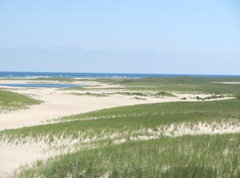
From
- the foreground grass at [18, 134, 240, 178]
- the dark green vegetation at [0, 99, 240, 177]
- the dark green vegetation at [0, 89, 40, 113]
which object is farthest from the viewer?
the dark green vegetation at [0, 89, 40, 113]

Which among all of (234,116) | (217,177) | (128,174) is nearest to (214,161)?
(217,177)

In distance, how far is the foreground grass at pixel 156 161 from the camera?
8.98 metres

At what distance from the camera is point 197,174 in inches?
344

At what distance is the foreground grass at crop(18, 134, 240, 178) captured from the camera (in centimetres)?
898

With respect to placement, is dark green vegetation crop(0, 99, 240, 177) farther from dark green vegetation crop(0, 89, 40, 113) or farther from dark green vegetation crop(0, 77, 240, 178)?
dark green vegetation crop(0, 89, 40, 113)

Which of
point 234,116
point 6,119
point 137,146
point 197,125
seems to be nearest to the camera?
point 137,146

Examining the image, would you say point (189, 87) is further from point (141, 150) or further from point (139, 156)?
point (139, 156)

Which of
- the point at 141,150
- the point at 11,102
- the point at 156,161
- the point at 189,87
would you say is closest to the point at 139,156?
the point at 141,150

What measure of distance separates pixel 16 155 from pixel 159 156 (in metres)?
6.88

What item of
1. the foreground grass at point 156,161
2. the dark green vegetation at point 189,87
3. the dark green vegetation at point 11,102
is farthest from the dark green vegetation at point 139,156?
the dark green vegetation at point 189,87

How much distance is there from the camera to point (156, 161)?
33.1 feet

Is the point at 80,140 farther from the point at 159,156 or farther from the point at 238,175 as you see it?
the point at 238,175

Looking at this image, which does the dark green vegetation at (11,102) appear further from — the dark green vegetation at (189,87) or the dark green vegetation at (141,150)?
the dark green vegetation at (189,87)

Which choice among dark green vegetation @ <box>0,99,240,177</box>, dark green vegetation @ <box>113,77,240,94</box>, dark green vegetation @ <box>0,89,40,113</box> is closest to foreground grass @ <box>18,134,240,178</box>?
dark green vegetation @ <box>0,99,240,177</box>
